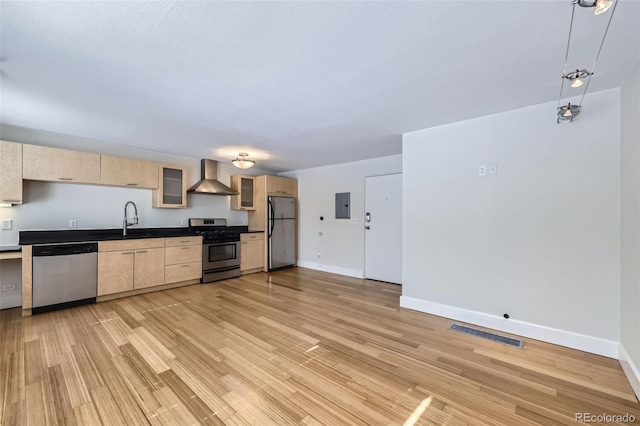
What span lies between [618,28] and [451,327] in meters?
2.68

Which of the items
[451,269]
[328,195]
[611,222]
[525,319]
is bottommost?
[525,319]

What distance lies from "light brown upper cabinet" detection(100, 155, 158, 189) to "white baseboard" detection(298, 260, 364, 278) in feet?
11.2

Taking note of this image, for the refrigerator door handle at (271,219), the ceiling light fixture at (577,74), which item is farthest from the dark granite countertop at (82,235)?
the ceiling light fixture at (577,74)

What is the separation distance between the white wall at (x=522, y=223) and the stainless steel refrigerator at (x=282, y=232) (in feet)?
10.0

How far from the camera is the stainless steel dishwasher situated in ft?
10.2

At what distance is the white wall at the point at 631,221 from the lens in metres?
1.83

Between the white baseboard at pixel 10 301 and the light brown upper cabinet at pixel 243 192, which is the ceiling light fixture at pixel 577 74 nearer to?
the light brown upper cabinet at pixel 243 192

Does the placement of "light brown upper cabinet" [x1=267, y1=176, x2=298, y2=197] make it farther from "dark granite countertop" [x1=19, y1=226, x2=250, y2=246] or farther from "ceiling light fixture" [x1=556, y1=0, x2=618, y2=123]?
"ceiling light fixture" [x1=556, y1=0, x2=618, y2=123]

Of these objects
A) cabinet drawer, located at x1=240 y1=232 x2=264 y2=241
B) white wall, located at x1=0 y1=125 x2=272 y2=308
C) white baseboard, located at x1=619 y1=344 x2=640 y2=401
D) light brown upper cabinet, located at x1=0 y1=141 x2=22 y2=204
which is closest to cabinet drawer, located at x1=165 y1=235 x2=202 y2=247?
white wall, located at x1=0 y1=125 x2=272 y2=308

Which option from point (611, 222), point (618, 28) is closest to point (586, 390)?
point (611, 222)

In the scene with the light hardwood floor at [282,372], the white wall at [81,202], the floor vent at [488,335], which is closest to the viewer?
the light hardwood floor at [282,372]

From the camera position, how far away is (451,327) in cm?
279

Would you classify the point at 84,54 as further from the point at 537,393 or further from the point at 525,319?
the point at 525,319

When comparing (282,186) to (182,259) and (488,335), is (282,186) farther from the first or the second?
(488,335)
